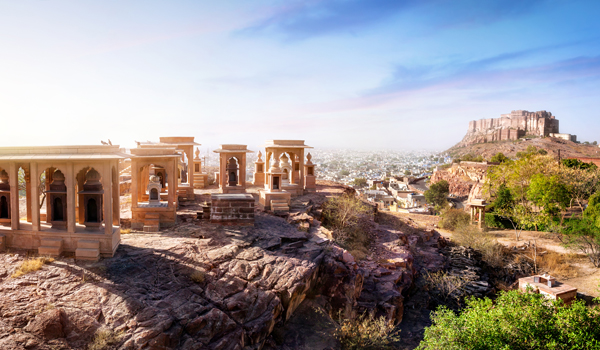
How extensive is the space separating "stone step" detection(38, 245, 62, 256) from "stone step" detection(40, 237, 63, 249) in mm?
82

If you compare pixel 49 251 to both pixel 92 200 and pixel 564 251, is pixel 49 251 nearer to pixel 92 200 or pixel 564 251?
pixel 92 200

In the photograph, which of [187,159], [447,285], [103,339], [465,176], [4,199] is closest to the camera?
[103,339]

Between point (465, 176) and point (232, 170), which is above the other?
point (232, 170)

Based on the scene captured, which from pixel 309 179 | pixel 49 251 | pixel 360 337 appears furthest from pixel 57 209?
pixel 309 179

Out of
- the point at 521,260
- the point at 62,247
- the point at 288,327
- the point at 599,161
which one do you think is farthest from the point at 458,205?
the point at 62,247

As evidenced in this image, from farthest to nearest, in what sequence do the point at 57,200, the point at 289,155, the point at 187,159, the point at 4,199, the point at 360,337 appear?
the point at 289,155, the point at 187,159, the point at 57,200, the point at 4,199, the point at 360,337

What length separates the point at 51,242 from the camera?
945cm

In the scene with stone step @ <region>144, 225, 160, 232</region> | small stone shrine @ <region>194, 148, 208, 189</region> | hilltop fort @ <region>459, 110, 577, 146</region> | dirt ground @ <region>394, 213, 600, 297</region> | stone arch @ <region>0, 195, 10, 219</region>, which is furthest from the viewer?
hilltop fort @ <region>459, 110, 577, 146</region>

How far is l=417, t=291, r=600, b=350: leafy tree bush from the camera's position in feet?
26.0

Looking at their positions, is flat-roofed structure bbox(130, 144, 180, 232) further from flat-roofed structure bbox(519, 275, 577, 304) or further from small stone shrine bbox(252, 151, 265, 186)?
flat-roofed structure bbox(519, 275, 577, 304)

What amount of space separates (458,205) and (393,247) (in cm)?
3052

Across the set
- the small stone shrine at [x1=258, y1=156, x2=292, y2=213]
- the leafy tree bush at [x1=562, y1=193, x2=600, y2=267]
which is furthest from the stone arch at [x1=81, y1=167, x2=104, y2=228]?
the leafy tree bush at [x1=562, y1=193, x2=600, y2=267]

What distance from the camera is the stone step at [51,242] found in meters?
9.42

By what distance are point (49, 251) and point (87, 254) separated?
1.13m
